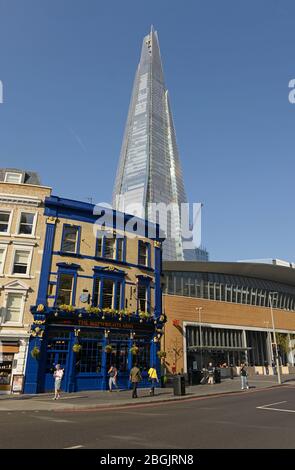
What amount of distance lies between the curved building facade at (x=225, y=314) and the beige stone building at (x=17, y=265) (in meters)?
21.7

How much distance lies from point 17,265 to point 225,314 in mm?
33590

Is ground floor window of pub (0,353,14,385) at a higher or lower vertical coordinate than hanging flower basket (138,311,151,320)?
lower

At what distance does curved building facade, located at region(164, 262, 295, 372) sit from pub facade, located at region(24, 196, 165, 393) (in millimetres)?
14387

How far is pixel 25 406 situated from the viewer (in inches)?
660

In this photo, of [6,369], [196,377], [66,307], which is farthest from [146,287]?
[6,369]

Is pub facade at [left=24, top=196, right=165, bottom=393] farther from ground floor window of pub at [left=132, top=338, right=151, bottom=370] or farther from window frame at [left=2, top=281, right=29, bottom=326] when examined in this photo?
window frame at [left=2, top=281, right=29, bottom=326]

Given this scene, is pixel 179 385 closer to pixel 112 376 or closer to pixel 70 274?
pixel 112 376

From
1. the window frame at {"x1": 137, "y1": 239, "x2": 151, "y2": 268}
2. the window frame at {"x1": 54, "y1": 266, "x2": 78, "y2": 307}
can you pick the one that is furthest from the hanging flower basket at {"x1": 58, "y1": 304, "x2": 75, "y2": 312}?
the window frame at {"x1": 137, "y1": 239, "x2": 151, "y2": 268}

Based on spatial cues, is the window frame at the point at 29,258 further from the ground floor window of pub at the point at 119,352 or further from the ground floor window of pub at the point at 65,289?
the ground floor window of pub at the point at 119,352

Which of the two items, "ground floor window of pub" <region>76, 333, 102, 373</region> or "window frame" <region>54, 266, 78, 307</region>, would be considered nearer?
"ground floor window of pub" <region>76, 333, 102, 373</region>

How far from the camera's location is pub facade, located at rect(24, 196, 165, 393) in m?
24.4

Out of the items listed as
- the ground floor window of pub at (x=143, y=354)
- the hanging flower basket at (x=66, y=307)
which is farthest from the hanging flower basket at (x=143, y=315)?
the hanging flower basket at (x=66, y=307)

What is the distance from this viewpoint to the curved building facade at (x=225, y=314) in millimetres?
44469
